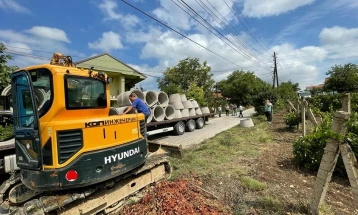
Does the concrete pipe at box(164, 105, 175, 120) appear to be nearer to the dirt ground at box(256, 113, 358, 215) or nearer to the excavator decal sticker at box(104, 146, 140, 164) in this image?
the dirt ground at box(256, 113, 358, 215)

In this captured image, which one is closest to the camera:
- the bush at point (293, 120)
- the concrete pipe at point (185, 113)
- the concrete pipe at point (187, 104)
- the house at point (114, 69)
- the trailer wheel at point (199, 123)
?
the bush at point (293, 120)

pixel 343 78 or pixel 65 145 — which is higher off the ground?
pixel 343 78

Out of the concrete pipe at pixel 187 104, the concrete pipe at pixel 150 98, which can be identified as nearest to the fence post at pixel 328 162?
the concrete pipe at pixel 150 98

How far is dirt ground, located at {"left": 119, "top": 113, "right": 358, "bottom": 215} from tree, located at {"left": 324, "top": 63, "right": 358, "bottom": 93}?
142 ft

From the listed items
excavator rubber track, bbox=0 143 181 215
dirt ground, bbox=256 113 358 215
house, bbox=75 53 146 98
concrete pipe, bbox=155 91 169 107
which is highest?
house, bbox=75 53 146 98

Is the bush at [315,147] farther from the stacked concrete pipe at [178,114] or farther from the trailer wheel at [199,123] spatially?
the trailer wheel at [199,123]

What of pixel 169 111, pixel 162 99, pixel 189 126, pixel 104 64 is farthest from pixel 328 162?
pixel 104 64

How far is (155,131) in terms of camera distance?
35.9 ft

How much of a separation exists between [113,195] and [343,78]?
48633 mm

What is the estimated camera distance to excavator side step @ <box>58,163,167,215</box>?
3.69 m

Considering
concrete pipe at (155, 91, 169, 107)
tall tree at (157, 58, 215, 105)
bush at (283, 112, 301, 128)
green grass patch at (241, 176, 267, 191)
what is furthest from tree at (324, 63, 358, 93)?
→ green grass patch at (241, 176, 267, 191)

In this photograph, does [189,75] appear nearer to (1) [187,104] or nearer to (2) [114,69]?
(2) [114,69]

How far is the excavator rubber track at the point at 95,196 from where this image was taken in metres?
3.25

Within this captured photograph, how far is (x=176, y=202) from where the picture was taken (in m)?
4.12
